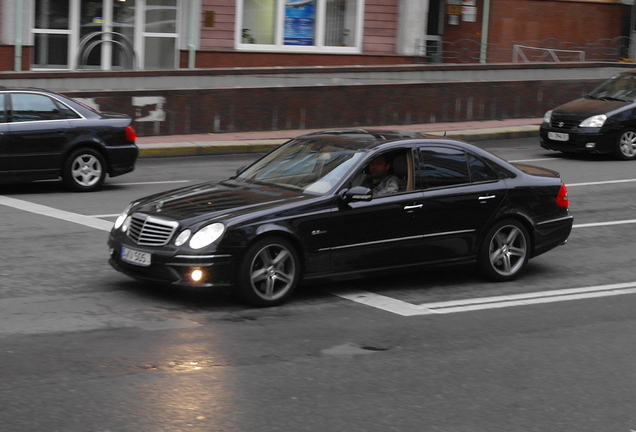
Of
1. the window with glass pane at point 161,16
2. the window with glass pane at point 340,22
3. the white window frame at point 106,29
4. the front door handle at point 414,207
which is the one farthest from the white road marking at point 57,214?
the window with glass pane at point 340,22

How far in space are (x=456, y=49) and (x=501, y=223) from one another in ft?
76.1

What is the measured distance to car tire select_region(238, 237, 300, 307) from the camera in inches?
325

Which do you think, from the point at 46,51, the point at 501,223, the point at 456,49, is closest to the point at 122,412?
the point at 501,223

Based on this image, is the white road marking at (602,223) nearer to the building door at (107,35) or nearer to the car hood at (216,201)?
the car hood at (216,201)

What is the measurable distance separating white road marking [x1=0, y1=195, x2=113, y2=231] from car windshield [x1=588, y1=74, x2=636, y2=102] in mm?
11612

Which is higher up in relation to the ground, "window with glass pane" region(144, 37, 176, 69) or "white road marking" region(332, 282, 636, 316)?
"window with glass pane" region(144, 37, 176, 69)

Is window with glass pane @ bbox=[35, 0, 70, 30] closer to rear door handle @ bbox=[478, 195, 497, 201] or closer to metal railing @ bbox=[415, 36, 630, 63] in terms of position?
metal railing @ bbox=[415, 36, 630, 63]

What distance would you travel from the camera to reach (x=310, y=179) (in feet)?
29.7

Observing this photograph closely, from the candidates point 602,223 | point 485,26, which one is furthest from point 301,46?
point 602,223

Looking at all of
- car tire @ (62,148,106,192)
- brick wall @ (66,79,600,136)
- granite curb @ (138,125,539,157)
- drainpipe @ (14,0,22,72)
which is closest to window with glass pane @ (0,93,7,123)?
car tire @ (62,148,106,192)

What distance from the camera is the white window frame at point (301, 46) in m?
28.5

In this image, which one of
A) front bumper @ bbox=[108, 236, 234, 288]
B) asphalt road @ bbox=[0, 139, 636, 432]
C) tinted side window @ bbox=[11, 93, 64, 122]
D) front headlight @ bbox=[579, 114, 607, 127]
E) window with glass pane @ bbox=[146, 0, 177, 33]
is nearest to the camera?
asphalt road @ bbox=[0, 139, 636, 432]

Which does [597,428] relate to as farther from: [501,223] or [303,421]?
[501,223]

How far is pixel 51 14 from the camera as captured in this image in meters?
26.5
